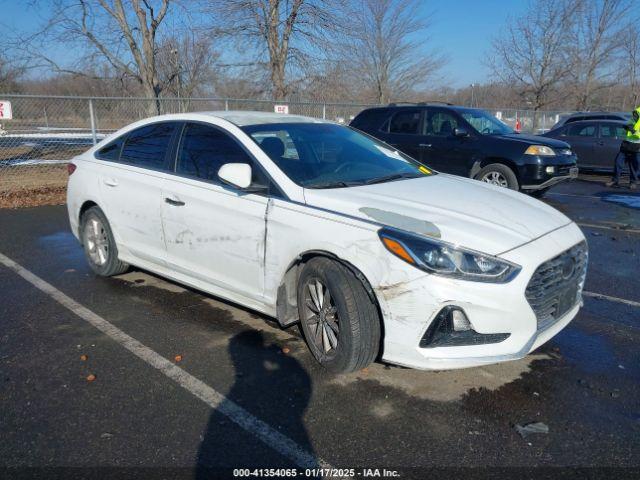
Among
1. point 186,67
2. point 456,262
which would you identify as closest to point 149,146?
point 456,262

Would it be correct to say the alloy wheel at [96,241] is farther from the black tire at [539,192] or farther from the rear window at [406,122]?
the black tire at [539,192]

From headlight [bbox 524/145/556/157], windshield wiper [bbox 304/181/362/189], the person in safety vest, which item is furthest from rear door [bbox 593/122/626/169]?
windshield wiper [bbox 304/181/362/189]

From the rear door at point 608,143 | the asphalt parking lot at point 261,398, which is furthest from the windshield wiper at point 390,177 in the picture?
the rear door at point 608,143

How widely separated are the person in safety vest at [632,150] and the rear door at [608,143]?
1641mm

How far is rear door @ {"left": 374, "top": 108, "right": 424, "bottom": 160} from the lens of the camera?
32.0ft

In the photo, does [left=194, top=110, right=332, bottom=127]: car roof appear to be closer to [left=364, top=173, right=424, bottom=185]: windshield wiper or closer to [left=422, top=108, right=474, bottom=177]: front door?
[left=364, top=173, right=424, bottom=185]: windshield wiper

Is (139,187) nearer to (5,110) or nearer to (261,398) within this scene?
(261,398)

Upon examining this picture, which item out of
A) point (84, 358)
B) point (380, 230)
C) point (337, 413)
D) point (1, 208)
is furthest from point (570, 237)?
point (1, 208)

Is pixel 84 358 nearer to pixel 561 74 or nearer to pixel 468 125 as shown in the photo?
pixel 468 125

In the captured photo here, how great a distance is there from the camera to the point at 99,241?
522 centimetres

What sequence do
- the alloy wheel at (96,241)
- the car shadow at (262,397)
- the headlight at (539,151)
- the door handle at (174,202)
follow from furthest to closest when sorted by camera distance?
the headlight at (539,151), the alloy wheel at (96,241), the door handle at (174,202), the car shadow at (262,397)

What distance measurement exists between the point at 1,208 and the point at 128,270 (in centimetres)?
523

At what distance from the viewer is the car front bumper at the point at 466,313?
2.82 m

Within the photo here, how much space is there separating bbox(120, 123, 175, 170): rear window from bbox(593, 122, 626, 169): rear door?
41.0 feet
